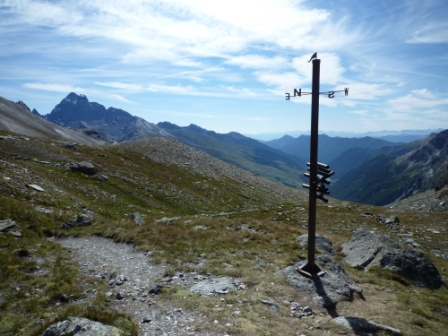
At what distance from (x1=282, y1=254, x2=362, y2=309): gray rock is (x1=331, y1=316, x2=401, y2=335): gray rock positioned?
1245 mm

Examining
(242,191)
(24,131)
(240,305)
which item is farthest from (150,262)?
(24,131)

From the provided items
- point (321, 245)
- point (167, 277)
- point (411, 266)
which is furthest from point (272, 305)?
point (411, 266)

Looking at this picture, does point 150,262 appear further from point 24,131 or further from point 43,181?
point 24,131

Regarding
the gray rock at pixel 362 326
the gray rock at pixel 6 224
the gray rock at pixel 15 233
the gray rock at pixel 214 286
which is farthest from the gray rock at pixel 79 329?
the gray rock at pixel 6 224

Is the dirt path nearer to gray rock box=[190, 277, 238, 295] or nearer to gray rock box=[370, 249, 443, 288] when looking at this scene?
gray rock box=[190, 277, 238, 295]

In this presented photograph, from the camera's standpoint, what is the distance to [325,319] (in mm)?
11555

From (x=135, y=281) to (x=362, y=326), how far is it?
A: 35.3 ft

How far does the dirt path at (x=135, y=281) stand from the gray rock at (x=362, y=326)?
16.4ft

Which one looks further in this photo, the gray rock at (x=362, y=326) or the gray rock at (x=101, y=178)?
the gray rock at (x=101, y=178)

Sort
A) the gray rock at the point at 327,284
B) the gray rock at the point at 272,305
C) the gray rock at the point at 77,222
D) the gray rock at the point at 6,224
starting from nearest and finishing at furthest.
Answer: the gray rock at the point at 272,305 → the gray rock at the point at 327,284 → the gray rock at the point at 6,224 → the gray rock at the point at 77,222

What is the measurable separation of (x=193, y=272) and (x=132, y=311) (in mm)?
4636

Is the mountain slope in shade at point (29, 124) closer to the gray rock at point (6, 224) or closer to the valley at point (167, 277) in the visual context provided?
the valley at point (167, 277)

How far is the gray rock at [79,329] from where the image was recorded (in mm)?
8859

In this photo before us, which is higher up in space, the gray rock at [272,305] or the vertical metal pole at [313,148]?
the vertical metal pole at [313,148]
